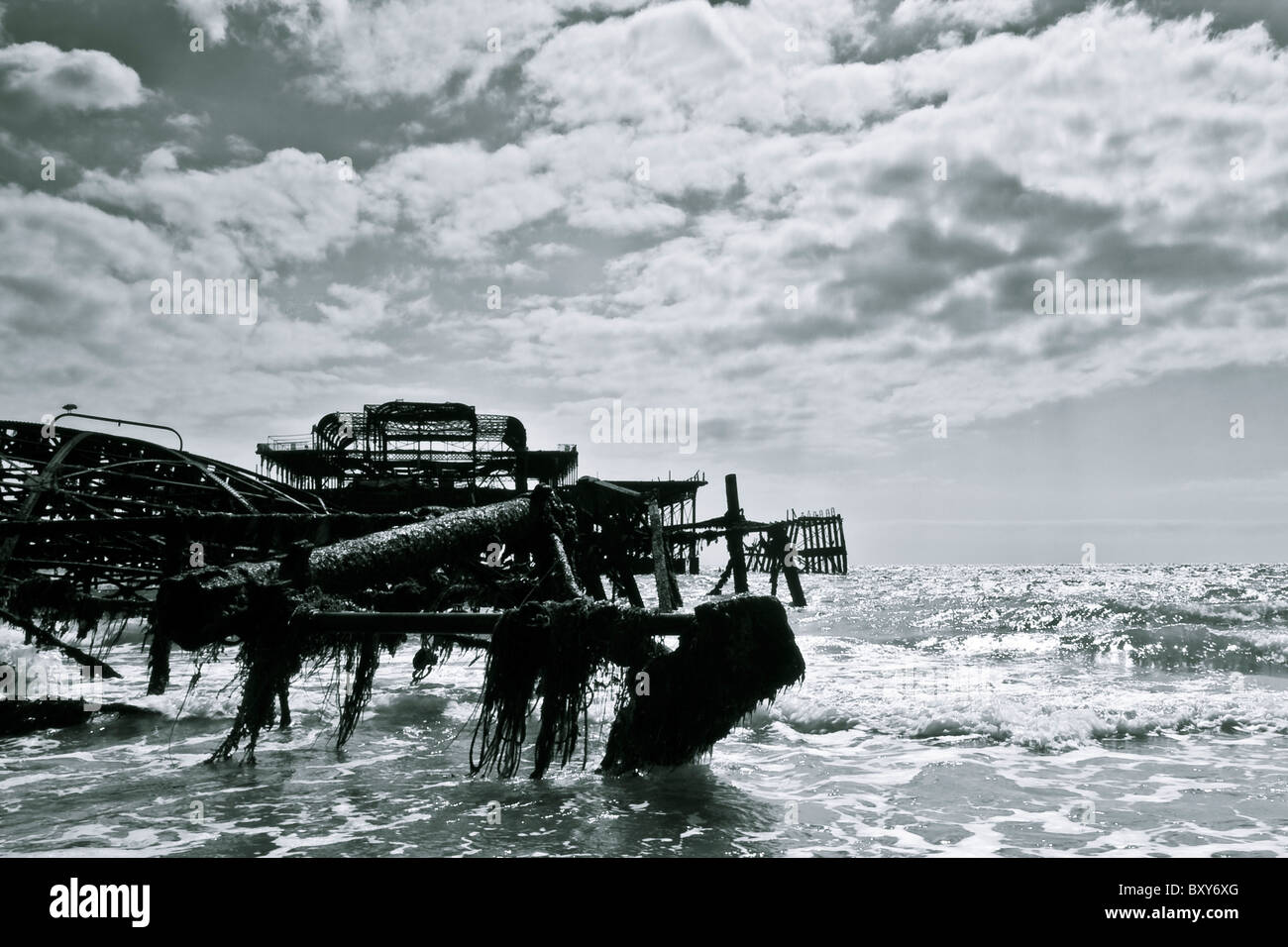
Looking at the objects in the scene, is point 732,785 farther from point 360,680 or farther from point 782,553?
point 782,553

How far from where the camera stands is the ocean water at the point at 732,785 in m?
5.62

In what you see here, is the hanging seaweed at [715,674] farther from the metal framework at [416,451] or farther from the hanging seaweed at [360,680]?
the metal framework at [416,451]

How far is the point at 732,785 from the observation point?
7207 mm

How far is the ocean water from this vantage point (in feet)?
18.4

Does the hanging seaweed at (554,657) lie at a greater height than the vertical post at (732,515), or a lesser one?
lesser

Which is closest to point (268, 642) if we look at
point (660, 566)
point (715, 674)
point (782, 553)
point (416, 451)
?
point (715, 674)

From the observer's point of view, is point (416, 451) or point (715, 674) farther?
point (416, 451)

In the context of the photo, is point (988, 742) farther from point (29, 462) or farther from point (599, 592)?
point (29, 462)

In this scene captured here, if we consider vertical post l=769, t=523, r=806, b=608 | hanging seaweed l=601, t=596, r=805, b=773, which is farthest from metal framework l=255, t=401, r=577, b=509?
hanging seaweed l=601, t=596, r=805, b=773

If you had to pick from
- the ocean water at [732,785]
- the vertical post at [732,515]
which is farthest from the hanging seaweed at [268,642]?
the vertical post at [732,515]

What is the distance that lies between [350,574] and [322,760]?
9.13ft

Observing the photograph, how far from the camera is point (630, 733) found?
637cm
